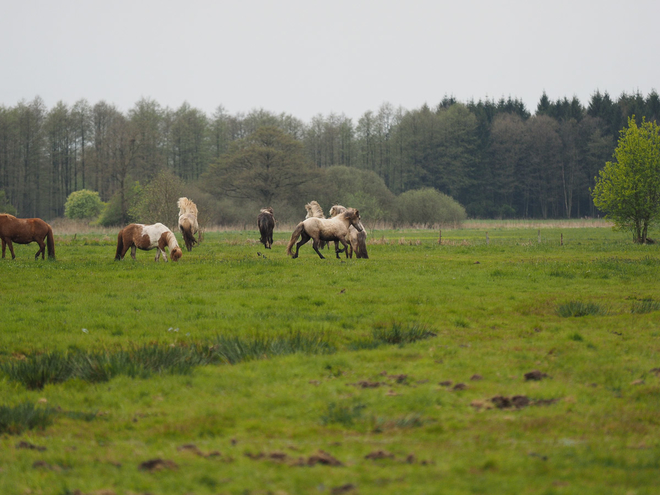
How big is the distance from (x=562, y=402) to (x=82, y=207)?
208 feet

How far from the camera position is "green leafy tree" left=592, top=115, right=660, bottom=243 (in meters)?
33.2

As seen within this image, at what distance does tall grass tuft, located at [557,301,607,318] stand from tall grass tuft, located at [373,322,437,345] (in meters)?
3.57

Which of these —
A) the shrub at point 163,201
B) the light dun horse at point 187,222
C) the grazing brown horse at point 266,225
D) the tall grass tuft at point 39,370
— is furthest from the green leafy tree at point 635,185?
the tall grass tuft at point 39,370

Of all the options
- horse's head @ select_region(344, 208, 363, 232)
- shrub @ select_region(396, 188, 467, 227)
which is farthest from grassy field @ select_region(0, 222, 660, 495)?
shrub @ select_region(396, 188, 467, 227)

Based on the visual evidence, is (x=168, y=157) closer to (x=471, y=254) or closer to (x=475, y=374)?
(x=471, y=254)

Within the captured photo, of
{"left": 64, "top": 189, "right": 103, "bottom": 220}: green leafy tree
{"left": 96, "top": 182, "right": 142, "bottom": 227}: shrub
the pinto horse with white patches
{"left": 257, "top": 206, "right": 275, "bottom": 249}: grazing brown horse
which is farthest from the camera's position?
{"left": 64, "top": 189, "right": 103, "bottom": 220}: green leafy tree

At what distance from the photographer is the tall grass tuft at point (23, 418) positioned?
577 cm

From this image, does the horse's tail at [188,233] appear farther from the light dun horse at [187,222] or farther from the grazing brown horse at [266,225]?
the grazing brown horse at [266,225]

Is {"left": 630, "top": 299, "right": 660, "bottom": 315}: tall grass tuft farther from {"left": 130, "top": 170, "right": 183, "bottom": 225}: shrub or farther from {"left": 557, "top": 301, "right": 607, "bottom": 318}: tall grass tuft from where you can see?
{"left": 130, "top": 170, "right": 183, "bottom": 225}: shrub

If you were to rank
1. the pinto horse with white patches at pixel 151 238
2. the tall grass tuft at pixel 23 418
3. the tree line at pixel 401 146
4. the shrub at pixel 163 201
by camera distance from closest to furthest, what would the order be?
the tall grass tuft at pixel 23 418 < the pinto horse with white patches at pixel 151 238 < the shrub at pixel 163 201 < the tree line at pixel 401 146

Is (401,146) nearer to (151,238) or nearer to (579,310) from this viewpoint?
(151,238)

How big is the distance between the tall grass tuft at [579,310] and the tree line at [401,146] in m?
65.3

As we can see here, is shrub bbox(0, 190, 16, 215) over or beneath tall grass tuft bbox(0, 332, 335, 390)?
over

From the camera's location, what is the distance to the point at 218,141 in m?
81.6
